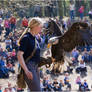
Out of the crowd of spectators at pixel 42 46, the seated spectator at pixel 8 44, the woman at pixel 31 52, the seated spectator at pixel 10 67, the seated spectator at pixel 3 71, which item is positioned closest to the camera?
the woman at pixel 31 52

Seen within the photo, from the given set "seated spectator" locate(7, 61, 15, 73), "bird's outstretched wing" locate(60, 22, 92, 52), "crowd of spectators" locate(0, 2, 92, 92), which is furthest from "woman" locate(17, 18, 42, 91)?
"seated spectator" locate(7, 61, 15, 73)

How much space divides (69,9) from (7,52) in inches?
262

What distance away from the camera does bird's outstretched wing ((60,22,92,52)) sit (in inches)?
211

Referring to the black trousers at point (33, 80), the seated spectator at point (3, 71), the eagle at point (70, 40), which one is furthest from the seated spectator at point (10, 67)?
the black trousers at point (33, 80)

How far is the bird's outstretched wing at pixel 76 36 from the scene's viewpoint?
536 centimetres

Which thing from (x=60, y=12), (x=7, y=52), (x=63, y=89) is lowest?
(x=63, y=89)

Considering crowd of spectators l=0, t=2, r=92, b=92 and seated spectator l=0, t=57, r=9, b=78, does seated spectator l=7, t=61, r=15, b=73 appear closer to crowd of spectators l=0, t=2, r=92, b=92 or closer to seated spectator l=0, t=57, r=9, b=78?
crowd of spectators l=0, t=2, r=92, b=92

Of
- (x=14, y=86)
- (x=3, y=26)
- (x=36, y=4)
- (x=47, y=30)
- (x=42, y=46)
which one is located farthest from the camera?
(x=36, y=4)

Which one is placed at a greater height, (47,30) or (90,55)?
(47,30)

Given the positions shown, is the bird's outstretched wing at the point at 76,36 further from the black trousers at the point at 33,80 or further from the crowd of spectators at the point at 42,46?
the crowd of spectators at the point at 42,46

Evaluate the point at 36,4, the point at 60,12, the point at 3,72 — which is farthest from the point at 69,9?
the point at 3,72

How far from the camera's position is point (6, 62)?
16.2m

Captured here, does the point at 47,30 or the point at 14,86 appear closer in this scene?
the point at 47,30

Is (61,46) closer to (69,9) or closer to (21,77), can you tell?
(21,77)
